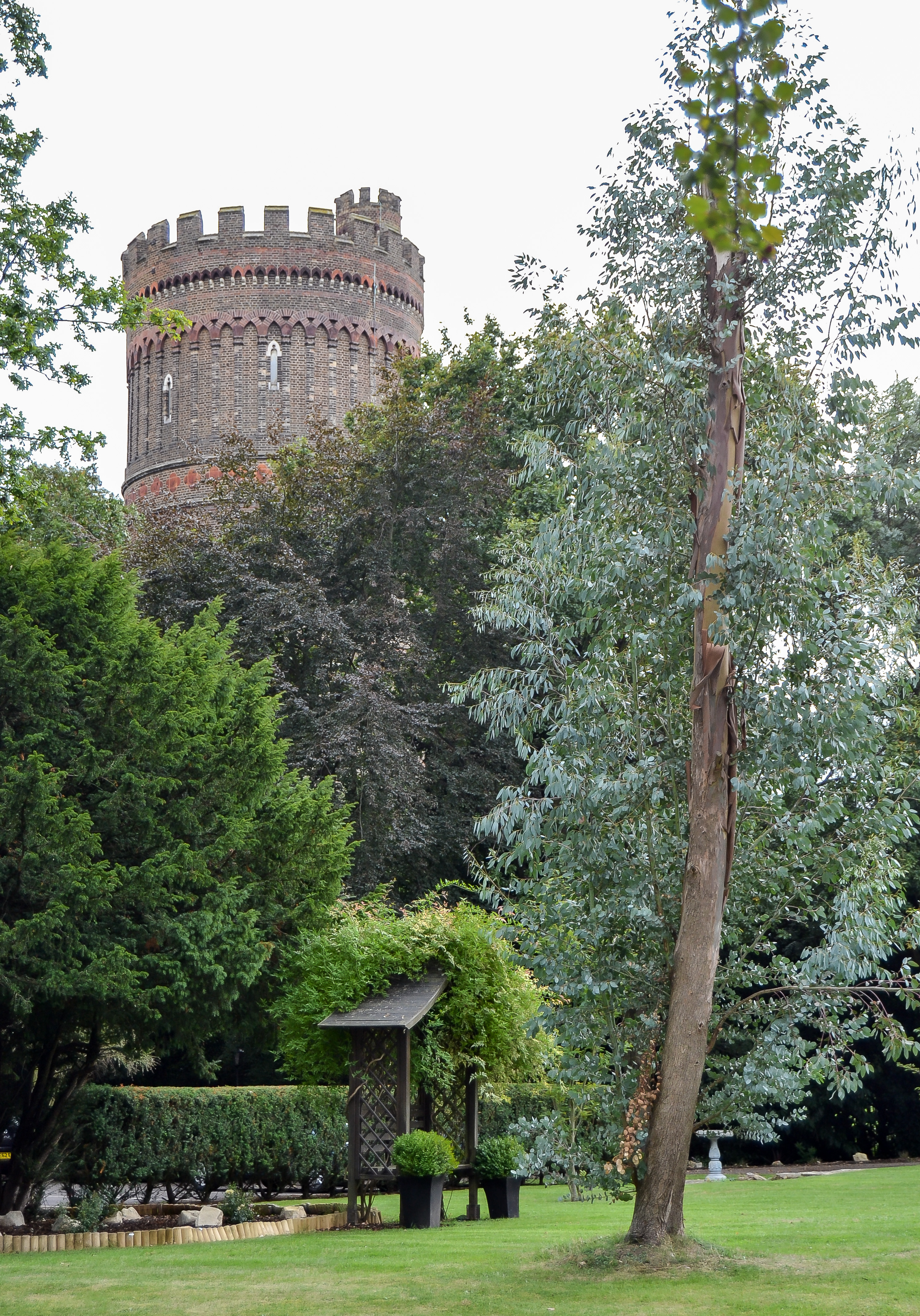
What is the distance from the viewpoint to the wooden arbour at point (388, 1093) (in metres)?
14.6

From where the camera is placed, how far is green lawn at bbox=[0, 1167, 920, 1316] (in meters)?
8.76

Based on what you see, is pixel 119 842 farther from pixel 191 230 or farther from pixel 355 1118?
pixel 191 230

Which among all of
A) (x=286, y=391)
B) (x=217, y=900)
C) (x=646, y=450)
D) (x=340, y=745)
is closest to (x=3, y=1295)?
(x=217, y=900)

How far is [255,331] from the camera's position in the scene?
40.4m

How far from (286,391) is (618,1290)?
33880mm

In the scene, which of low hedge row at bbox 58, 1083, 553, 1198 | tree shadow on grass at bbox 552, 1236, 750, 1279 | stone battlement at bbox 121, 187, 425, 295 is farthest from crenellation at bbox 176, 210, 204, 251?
tree shadow on grass at bbox 552, 1236, 750, 1279

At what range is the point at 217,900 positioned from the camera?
15.3 metres

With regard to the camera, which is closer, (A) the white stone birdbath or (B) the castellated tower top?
(A) the white stone birdbath

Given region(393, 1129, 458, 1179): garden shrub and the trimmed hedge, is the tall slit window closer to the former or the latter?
the trimmed hedge

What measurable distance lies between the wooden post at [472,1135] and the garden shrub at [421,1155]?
134 centimetres

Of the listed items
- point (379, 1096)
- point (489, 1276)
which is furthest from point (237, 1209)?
point (489, 1276)

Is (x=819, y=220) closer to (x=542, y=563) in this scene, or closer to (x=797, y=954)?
(x=542, y=563)

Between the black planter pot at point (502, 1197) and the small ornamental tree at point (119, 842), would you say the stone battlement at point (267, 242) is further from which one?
the black planter pot at point (502, 1197)

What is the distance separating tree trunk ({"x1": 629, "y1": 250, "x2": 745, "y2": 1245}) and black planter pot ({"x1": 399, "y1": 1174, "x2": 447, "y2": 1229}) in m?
4.22
